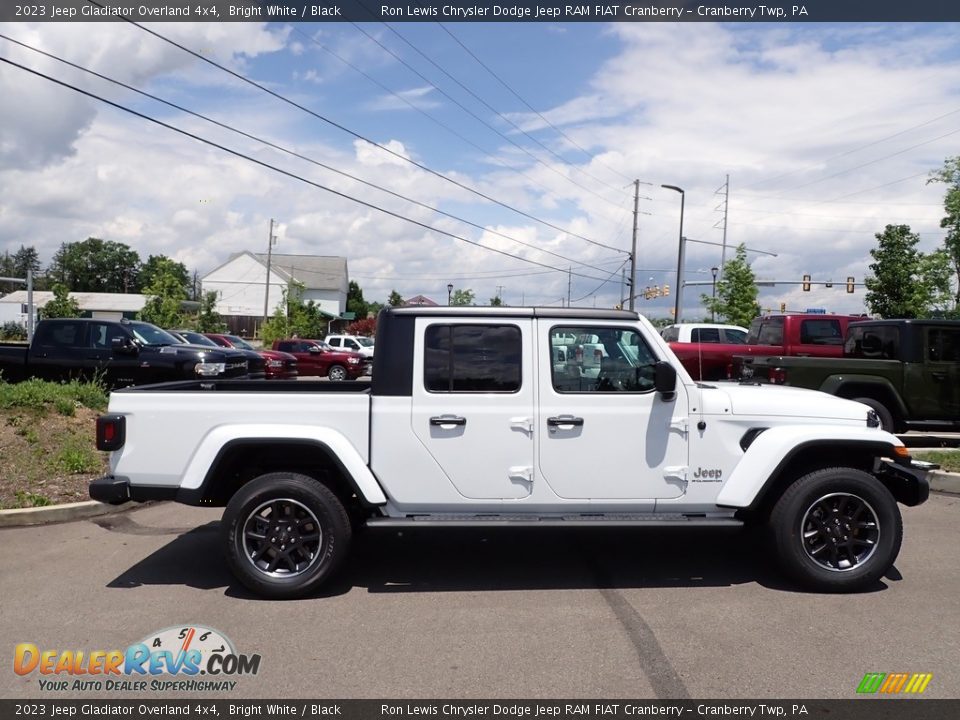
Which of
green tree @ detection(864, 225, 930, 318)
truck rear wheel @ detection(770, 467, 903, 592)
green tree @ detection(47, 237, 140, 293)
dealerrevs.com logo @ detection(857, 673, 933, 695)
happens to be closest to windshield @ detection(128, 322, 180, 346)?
truck rear wheel @ detection(770, 467, 903, 592)

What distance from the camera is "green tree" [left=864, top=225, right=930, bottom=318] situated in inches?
1207

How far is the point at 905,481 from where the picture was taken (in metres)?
5.46

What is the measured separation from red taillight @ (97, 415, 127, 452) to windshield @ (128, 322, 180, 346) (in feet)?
30.7

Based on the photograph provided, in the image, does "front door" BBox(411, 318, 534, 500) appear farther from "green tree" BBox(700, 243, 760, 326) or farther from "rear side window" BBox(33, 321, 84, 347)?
"green tree" BBox(700, 243, 760, 326)

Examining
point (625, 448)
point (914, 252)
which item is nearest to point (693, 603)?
point (625, 448)

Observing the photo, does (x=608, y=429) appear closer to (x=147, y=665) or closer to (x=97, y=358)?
(x=147, y=665)

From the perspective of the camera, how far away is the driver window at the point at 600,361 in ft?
17.4

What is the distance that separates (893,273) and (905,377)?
23673mm

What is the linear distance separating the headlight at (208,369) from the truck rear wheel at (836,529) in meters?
10.5

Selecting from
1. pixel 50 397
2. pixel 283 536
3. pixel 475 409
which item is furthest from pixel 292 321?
pixel 475 409

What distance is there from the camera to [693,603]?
5.05 meters

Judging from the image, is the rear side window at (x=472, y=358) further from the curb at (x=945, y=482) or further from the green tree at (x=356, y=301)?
the green tree at (x=356, y=301)

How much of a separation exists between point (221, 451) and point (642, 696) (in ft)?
9.79
